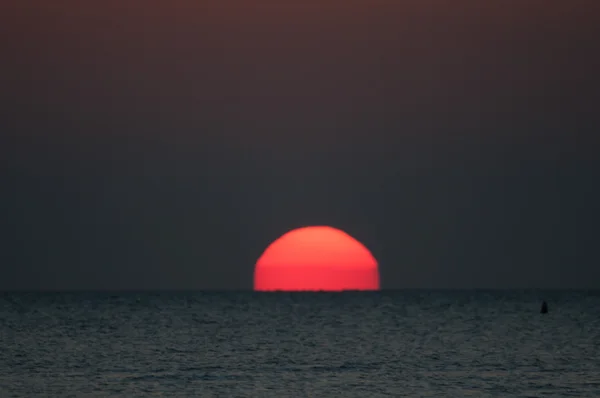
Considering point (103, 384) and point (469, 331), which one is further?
point (469, 331)

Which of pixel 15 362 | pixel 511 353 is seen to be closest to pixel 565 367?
pixel 511 353

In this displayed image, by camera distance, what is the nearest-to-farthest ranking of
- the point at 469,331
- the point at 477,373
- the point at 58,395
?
1. the point at 58,395
2. the point at 477,373
3. the point at 469,331

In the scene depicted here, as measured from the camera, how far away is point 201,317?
4375 inches

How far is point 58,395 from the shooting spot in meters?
41.0

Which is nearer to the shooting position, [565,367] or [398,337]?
[565,367]

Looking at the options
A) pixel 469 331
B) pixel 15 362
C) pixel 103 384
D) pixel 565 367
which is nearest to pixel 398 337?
pixel 469 331

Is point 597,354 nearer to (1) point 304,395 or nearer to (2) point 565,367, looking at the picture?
(2) point 565,367

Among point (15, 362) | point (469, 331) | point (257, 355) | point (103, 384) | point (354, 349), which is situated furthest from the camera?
point (469, 331)

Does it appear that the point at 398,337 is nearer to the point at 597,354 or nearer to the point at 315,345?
the point at 315,345

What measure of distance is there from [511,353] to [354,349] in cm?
923

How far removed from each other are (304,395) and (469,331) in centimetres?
4548

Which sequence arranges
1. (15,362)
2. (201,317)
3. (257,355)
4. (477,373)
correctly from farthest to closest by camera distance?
(201,317) < (257,355) < (15,362) < (477,373)

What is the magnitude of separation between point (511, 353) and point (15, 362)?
89.8ft

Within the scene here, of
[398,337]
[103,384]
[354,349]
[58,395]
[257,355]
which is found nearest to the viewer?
[58,395]
